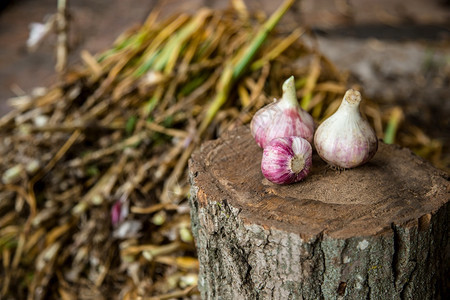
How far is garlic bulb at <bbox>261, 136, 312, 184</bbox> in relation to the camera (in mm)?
1083

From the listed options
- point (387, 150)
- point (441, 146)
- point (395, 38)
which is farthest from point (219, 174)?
point (395, 38)

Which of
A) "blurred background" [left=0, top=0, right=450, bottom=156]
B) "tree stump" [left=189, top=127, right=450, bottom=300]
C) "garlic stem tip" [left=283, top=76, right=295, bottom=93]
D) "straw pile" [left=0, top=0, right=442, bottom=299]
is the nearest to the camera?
"tree stump" [left=189, top=127, right=450, bottom=300]

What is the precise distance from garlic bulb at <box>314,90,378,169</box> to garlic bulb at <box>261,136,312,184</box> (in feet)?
0.16

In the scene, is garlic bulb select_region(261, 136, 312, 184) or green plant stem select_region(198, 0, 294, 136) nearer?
garlic bulb select_region(261, 136, 312, 184)

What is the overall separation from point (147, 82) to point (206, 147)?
92 centimetres

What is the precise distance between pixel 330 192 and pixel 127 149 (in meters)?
1.14

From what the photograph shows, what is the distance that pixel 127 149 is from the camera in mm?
2070

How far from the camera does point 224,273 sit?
120cm

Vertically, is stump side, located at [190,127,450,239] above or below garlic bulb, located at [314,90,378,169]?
below

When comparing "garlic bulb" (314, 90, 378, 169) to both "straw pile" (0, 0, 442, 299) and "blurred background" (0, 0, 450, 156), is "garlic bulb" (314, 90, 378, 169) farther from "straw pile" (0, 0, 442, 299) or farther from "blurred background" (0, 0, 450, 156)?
"blurred background" (0, 0, 450, 156)

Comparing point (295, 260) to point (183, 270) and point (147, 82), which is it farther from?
point (147, 82)

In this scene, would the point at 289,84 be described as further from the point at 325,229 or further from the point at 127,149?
the point at 127,149

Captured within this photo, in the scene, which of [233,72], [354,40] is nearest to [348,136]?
[233,72]

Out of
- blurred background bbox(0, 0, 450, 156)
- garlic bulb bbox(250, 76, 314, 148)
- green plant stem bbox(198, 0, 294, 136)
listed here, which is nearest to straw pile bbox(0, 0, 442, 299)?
green plant stem bbox(198, 0, 294, 136)
